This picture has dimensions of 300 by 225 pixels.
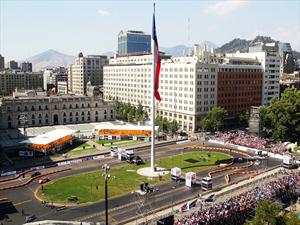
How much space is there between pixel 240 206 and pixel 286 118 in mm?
58413

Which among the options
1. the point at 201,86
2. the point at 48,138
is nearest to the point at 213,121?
the point at 201,86

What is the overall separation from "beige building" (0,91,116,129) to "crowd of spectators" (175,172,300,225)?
8857 cm

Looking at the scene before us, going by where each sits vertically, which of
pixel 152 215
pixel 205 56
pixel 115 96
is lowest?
pixel 152 215

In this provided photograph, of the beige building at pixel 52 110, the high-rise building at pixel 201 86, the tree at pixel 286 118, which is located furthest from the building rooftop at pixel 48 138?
the tree at pixel 286 118

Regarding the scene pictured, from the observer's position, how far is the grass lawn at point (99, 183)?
Answer: 190ft

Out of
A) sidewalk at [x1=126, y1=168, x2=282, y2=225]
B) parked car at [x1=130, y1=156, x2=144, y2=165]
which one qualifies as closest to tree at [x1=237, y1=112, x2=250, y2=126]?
sidewalk at [x1=126, y1=168, x2=282, y2=225]

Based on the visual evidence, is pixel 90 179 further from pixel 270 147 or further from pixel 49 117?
pixel 49 117

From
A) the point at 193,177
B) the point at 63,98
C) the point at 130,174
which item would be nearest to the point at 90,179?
the point at 130,174

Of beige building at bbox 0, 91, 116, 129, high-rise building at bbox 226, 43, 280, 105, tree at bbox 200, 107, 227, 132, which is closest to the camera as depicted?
tree at bbox 200, 107, 227, 132

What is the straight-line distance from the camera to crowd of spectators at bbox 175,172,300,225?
4345 cm

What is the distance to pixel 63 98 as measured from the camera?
134500mm

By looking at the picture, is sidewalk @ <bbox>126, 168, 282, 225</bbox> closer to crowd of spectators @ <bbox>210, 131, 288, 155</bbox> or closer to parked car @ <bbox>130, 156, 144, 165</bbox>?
crowd of spectators @ <bbox>210, 131, 288, 155</bbox>

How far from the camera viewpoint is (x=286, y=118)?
97750 millimetres

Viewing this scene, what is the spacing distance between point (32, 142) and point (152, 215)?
49.2 metres
